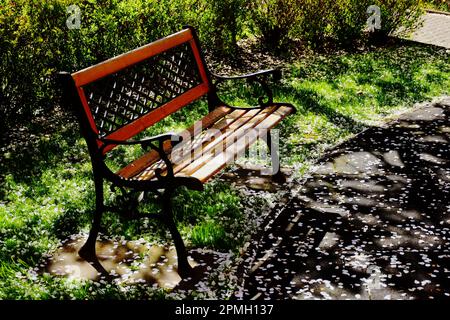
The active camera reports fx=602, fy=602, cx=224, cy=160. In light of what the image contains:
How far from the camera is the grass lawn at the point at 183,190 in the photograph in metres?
4.33

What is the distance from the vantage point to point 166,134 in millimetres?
3982

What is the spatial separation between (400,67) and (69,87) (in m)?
6.88

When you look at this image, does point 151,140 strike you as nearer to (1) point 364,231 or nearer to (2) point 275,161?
(1) point 364,231

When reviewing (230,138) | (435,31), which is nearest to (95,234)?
(230,138)

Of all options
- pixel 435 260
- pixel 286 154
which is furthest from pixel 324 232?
pixel 286 154

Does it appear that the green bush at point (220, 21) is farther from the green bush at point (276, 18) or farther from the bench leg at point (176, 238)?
the bench leg at point (176, 238)

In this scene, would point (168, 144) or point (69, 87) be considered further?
point (168, 144)

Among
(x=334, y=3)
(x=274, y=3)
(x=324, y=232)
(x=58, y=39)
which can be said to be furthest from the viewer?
(x=334, y=3)

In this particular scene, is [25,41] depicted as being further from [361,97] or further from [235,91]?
[361,97]

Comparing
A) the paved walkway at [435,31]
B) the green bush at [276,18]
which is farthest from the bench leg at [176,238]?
the paved walkway at [435,31]

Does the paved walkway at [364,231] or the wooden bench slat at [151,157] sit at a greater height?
the wooden bench slat at [151,157]
